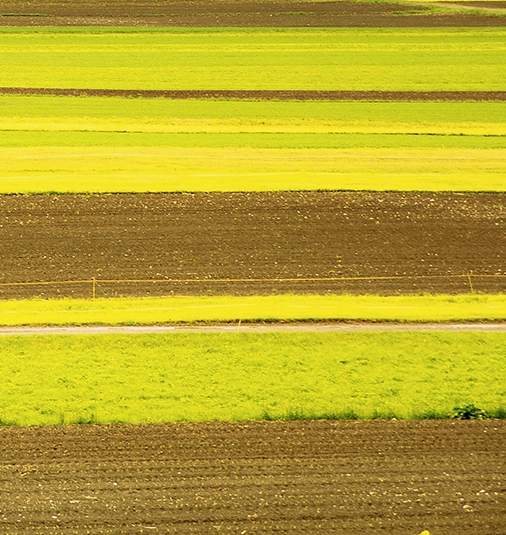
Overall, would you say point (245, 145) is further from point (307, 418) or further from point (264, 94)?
point (307, 418)

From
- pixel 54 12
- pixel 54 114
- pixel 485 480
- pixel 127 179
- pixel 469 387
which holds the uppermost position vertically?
pixel 54 12

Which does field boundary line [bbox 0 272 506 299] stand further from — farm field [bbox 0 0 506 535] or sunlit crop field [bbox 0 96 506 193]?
sunlit crop field [bbox 0 96 506 193]

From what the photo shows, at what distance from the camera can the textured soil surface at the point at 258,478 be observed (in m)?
19.0

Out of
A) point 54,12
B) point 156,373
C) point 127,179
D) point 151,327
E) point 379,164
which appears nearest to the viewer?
point 156,373

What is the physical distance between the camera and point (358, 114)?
51219 millimetres

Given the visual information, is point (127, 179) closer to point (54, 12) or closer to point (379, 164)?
point (379, 164)

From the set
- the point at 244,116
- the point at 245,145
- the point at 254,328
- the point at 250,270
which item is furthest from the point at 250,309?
the point at 244,116

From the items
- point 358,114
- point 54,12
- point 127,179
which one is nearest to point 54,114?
point 127,179

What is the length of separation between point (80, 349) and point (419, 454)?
10.4 m

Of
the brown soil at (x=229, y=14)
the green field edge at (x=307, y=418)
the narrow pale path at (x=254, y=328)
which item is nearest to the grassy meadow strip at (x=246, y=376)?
the green field edge at (x=307, y=418)

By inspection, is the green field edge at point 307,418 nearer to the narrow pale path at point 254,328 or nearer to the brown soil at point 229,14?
the narrow pale path at point 254,328

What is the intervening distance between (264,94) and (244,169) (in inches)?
505

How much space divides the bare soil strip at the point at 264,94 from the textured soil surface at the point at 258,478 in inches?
1312

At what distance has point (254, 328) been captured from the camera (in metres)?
29.1
